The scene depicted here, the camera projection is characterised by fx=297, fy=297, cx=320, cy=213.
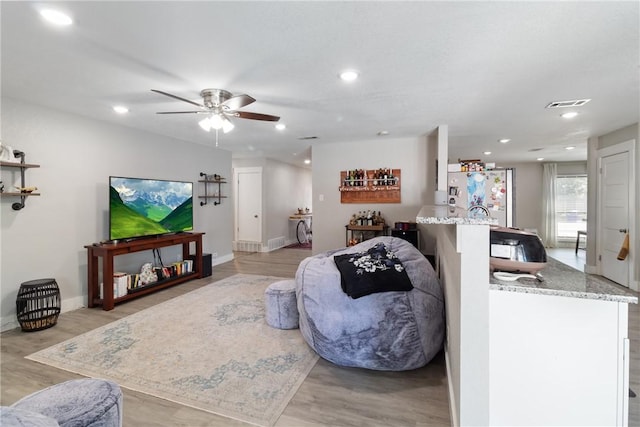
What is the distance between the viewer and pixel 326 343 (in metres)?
2.32

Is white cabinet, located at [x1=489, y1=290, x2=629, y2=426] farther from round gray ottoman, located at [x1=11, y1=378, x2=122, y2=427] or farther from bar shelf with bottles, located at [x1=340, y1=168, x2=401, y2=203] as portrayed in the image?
bar shelf with bottles, located at [x1=340, y1=168, x2=401, y2=203]

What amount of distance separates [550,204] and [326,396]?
8.72 meters

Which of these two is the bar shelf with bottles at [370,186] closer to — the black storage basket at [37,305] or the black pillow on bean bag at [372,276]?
the black pillow on bean bag at [372,276]

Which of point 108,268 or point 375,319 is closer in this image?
point 375,319

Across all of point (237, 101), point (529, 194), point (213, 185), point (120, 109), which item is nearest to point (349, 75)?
point (237, 101)

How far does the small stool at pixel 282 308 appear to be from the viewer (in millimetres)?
2979

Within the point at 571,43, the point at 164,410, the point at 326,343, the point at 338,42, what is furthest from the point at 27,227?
the point at 571,43

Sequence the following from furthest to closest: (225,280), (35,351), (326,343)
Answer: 1. (225,280)
2. (35,351)
3. (326,343)

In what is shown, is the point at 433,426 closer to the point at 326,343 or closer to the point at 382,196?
the point at 326,343

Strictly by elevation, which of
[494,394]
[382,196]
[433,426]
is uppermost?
[382,196]

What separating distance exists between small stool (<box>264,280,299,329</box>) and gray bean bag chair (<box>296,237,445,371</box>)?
55 cm

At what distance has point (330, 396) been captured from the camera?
6.54 feet

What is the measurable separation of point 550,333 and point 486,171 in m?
3.38

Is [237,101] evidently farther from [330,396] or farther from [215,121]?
[330,396]
